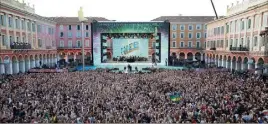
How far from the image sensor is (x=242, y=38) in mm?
37688

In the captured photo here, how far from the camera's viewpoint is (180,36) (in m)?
64.2

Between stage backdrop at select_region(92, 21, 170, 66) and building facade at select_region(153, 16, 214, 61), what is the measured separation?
1459 centimetres

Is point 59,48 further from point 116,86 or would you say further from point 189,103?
point 189,103

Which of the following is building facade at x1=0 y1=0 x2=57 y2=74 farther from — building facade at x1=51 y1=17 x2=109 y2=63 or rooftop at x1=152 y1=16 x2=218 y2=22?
rooftop at x1=152 y1=16 x2=218 y2=22

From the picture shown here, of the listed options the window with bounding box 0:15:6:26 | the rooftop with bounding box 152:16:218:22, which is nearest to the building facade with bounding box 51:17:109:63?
the rooftop with bounding box 152:16:218:22

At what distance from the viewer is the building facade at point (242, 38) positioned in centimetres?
3147

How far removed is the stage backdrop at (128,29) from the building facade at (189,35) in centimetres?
1459

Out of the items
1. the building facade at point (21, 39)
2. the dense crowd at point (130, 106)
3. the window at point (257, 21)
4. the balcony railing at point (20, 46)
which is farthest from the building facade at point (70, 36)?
the dense crowd at point (130, 106)

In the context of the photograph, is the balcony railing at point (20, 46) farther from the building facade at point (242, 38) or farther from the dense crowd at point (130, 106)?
the building facade at point (242, 38)

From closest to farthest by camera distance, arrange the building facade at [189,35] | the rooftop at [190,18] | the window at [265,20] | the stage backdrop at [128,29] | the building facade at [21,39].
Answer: the window at [265,20] → the building facade at [21,39] → the stage backdrop at [128,29] → the building facade at [189,35] → the rooftop at [190,18]

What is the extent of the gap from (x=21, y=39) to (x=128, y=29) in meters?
20.1

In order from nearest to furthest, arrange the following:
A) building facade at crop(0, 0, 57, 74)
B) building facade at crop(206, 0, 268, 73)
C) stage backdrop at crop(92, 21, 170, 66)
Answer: building facade at crop(206, 0, 268, 73)
building facade at crop(0, 0, 57, 74)
stage backdrop at crop(92, 21, 170, 66)

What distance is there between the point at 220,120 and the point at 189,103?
127 inches

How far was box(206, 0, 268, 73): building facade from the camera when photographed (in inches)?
1239
